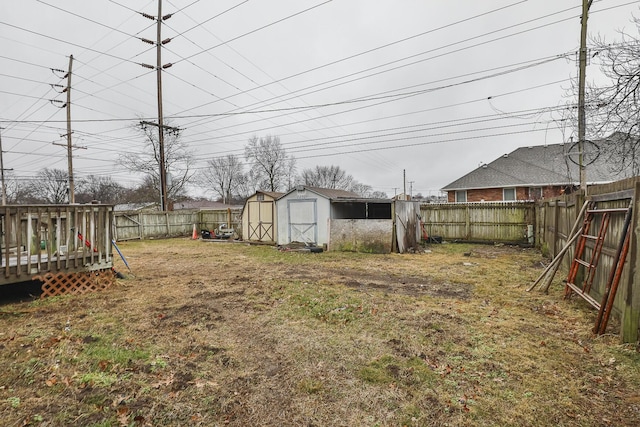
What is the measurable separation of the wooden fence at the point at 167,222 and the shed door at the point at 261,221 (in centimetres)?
Result: 120

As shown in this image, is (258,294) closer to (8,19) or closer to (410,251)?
(410,251)

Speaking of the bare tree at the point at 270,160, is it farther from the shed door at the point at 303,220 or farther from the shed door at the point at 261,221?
the shed door at the point at 303,220

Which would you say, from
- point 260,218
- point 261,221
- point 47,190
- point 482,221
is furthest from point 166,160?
point 47,190

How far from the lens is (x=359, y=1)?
1022 cm

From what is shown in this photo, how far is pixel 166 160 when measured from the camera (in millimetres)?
31234

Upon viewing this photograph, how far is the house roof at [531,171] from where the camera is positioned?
18.7 m

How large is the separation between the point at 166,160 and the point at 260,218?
21.3 m

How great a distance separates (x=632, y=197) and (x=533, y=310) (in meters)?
2.17

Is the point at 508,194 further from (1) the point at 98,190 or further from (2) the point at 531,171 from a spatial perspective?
(1) the point at 98,190

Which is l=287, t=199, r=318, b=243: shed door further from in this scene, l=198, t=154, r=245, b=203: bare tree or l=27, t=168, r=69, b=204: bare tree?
l=27, t=168, r=69, b=204: bare tree

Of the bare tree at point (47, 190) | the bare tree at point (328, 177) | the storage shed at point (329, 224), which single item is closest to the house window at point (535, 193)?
the storage shed at point (329, 224)

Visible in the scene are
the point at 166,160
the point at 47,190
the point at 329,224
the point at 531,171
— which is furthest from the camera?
the point at 47,190

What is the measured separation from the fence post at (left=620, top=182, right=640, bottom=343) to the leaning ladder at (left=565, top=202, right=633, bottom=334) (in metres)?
0.21

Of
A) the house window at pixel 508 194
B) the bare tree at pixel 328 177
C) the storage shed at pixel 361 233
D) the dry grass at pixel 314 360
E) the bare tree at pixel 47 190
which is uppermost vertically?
the bare tree at pixel 328 177
